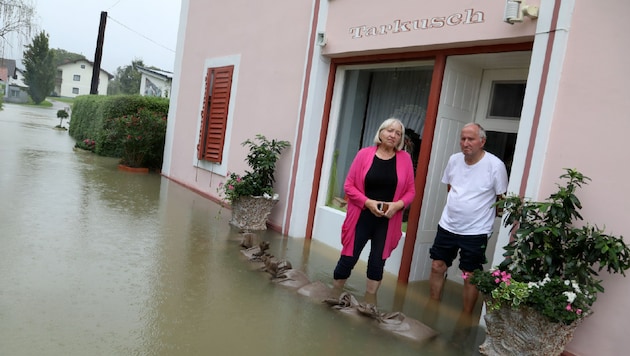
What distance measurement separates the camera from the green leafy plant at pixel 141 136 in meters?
10.6

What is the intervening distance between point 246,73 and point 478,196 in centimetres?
486

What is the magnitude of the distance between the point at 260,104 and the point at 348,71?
1.69 metres

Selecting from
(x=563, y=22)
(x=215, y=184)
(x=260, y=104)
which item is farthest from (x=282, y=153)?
(x=563, y=22)

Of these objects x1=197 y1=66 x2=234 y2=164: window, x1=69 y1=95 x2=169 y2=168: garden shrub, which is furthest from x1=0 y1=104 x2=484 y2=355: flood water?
x1=69 y1=95 x2=169 y2=168: garden shrub

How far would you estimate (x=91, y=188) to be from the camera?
25.8 feet

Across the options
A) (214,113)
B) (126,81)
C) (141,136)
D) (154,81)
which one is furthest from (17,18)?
(126,81)

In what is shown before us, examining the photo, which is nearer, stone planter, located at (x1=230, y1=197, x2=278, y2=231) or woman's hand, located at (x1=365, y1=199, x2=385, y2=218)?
woman's hand, located at (x1=365, y1=199, x2=385, y2=218)

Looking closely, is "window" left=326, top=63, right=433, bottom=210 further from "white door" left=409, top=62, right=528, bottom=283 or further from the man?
the man

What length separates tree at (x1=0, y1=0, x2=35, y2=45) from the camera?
16.6 meters

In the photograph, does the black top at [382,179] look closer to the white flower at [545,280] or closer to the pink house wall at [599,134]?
the pink house wall at [599,134]

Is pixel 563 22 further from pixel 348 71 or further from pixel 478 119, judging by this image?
pixel 348 71

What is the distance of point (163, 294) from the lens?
371 cm

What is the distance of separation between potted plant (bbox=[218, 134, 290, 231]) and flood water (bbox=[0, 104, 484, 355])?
0.80 ft

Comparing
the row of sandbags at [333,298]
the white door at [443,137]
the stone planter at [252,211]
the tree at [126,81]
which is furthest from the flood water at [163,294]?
the tree at [126,81]
